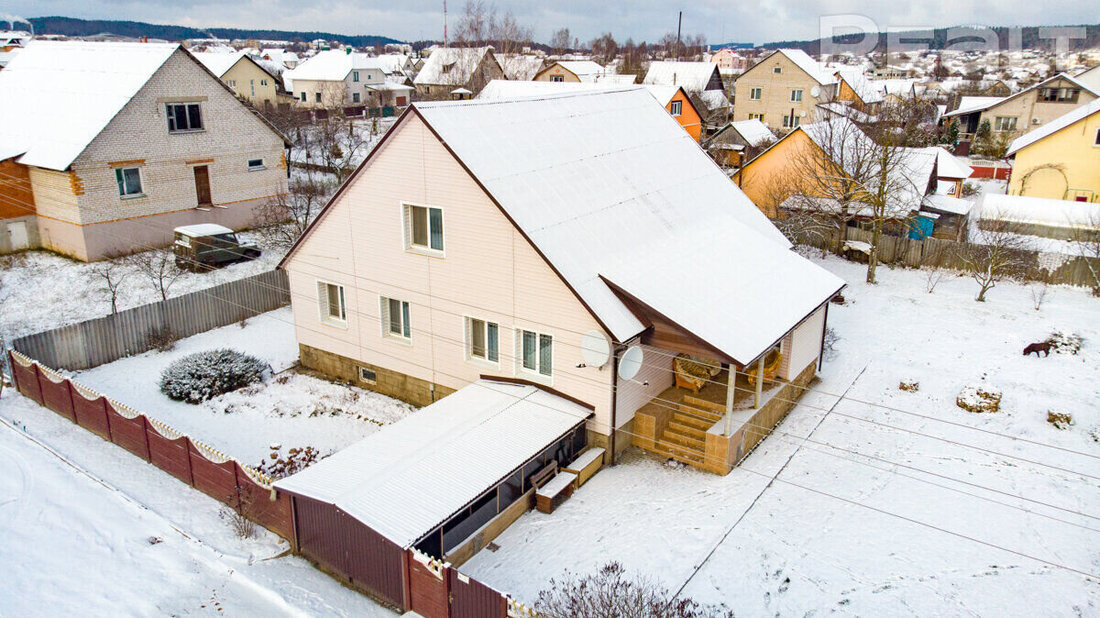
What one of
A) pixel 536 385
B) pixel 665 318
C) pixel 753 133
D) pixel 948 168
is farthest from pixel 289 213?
pixel 948 168

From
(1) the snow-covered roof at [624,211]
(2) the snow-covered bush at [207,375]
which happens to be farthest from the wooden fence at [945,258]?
(2) the snow-covered bush at [207,375]

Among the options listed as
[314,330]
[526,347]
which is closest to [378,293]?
[314,330]

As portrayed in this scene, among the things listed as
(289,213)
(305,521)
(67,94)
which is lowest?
(305,521)

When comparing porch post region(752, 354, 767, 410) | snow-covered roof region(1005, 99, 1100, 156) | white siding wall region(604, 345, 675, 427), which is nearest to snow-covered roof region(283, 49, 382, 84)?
snow-covered roof region(1005, 99, 1100, 156)

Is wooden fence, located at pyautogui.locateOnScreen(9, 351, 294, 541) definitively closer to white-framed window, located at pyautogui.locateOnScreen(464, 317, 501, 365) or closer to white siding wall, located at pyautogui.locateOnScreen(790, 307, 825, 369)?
white-framed window, located at pyautogui.locateOnScreen(464, 317, 501, 365)

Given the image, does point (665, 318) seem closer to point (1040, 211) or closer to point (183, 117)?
point (183, 117)

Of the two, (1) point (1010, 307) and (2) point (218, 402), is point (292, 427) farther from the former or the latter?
(1) point (1010, 307)

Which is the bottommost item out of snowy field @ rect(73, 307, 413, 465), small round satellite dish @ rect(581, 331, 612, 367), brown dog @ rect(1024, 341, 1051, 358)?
snowy field @ rect(73, 307, 413, 465)
